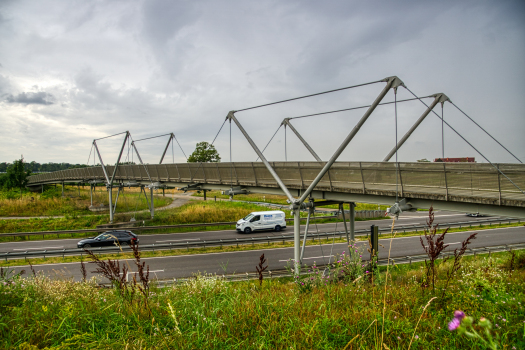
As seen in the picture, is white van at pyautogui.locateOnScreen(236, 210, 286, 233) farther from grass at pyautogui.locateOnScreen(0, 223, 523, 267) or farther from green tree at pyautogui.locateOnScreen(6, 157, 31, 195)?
green tree at pyautogui.locateOnScreen(6, 157, 31, 195)

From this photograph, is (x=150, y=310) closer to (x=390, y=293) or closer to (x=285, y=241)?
(x=390, y=293)

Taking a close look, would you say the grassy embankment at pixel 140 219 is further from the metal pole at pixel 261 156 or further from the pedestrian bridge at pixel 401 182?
the metal pole at pixel 261 156

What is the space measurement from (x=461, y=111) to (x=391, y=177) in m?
3.11

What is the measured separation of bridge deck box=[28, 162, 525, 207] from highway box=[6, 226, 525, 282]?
2733 millimetres

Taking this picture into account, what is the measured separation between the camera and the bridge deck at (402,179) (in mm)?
8355

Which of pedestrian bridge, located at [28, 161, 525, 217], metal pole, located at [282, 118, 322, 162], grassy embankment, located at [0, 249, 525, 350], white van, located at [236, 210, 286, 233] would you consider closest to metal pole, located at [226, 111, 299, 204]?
pedestrian bridge, located at [28, 161, 525, 217]

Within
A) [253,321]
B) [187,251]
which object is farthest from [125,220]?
[253,321]

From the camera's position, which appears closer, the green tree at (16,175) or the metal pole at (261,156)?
the metal pole at (261,156)

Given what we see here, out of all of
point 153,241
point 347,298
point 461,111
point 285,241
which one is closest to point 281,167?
point 461,111

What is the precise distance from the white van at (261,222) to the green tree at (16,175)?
4322 centimetres

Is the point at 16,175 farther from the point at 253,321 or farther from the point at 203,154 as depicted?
the point at 253,321

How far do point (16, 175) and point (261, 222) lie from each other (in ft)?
150

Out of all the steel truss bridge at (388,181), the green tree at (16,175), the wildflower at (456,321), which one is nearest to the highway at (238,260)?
the steel truss bridge at (388,181)

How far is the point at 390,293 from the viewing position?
4.10 metres
